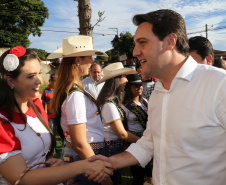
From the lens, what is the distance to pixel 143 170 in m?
3.23

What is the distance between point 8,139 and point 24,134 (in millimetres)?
207

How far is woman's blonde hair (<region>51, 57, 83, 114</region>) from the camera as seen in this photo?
2082mm

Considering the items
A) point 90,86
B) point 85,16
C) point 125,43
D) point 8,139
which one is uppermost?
point 125,43

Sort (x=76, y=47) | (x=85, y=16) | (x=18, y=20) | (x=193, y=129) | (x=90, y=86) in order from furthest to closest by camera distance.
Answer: (x=18, y=20) < (x=85, y=16) < (x=90, y=86) < (x=76, y=47) < (x=193, y=129)

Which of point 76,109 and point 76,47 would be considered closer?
point 76,109

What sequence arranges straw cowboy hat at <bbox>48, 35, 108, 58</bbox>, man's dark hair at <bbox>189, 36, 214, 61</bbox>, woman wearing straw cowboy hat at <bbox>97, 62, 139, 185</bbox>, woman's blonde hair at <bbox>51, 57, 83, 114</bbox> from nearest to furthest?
woman's blonde hair at <bbox>51, 57, 83, 114</bbox> → straw cowboy hat at <bbox>48, 35, 108, 58</bbox> → woman wearing straw cowboy hat at <bbox>97, 62, 139, 185</bbox> → man's dark hair at <bbox>189, 36, 214, 61</bbox>

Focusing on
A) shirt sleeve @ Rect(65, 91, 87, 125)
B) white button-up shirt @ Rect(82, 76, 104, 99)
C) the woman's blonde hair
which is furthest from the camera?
white button-up shirt @ Rect(82, 76, 104, 99)

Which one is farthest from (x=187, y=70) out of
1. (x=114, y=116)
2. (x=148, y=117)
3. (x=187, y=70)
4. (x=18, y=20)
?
(x=18, y=20)

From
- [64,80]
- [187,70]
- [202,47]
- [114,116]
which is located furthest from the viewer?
[202,47]

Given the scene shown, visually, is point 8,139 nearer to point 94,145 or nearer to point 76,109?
point 76,109

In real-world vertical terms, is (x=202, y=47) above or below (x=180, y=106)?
above

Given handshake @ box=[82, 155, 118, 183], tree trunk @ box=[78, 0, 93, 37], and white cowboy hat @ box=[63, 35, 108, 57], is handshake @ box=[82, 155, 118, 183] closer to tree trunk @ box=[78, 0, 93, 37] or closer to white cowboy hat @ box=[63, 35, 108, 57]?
white cowboy hat @ box=[63, 35, 108, 57]

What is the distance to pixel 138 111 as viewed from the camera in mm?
3266

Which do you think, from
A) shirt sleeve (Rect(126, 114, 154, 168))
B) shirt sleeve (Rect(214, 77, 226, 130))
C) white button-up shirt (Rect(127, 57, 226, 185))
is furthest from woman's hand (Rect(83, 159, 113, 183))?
shirt sleeve (Rect(214, 77, 226, 130))
